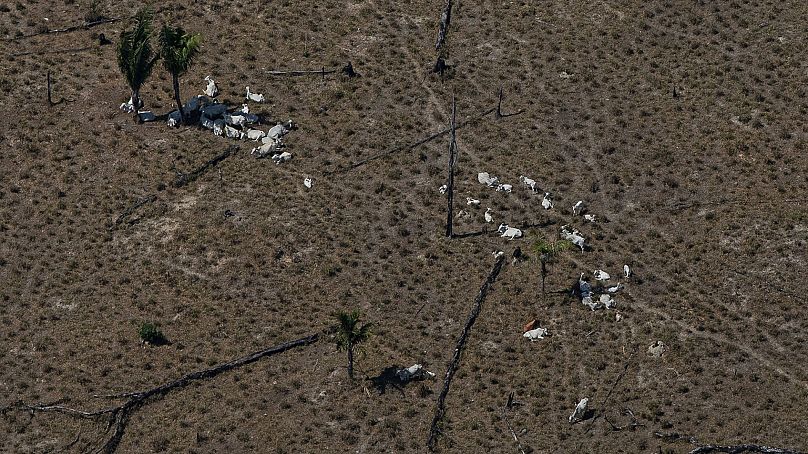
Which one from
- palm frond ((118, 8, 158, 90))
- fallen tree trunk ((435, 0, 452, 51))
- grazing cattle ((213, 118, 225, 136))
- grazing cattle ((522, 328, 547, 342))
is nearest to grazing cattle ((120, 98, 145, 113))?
palm frond ((118, 8, 158, 90))

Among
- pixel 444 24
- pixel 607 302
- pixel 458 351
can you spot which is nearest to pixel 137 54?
pixel 444 24

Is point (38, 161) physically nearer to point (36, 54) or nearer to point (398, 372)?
point (36, 54)

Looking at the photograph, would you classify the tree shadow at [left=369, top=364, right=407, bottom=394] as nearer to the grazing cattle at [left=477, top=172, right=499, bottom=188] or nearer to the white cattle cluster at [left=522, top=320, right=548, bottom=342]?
the white cattle cluster at [left=522, top=320, right=548, bottom=342]

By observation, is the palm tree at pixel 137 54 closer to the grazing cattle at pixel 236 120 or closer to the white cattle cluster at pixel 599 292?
the grazing cattle at pixel 236 120

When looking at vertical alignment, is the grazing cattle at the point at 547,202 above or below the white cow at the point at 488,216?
below

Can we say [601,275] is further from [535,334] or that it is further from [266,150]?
[266,150]

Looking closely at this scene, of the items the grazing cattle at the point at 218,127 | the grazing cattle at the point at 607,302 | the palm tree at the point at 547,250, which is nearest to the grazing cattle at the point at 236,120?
the grazing cattle at the point at 218,127
